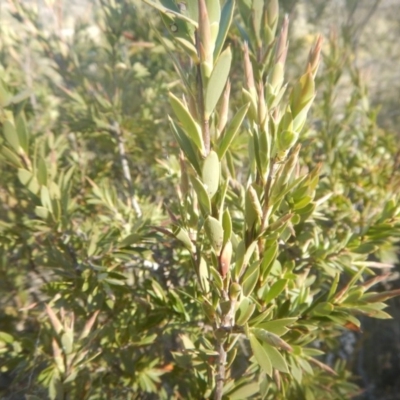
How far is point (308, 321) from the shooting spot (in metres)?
0.63

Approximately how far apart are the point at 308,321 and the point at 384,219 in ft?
0.76

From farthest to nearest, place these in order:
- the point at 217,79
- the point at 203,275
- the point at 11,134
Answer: the point at 11,134
the point at 203,275
the point at 217,79

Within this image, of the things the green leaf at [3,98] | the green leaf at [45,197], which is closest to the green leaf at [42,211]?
the green leaf at [45,197]

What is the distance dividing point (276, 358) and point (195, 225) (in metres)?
0.19

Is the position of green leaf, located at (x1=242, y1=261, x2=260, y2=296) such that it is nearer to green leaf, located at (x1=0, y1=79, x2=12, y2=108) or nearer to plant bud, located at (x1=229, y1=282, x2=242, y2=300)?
plant bud, located at (x1=229, y1=282, x2=242, y2=300)

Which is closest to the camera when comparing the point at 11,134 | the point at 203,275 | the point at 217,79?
the point at 217,79

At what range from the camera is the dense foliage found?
1.64 ft

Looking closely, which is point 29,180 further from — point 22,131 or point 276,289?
point 276,289

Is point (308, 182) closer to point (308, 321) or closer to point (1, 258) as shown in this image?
point (308, 321)

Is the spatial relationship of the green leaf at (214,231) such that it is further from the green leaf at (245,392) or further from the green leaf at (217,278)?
the green leaf at (245,392)

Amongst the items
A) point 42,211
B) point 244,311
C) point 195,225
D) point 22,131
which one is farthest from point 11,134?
point 244,311

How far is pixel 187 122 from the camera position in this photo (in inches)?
18.0

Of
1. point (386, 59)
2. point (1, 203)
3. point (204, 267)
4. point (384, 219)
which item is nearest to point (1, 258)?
point (1, 203)

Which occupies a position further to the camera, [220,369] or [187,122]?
[220,369]
